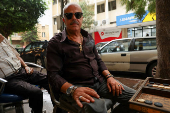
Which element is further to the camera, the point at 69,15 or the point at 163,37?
the point at 163,37

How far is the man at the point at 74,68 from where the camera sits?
4.29ft

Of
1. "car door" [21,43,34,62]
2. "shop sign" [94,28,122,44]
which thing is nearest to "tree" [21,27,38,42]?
"shop sign" [94,28,122,44]

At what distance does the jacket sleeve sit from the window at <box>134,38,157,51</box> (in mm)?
4466

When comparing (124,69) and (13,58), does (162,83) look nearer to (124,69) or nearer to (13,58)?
(13,58)

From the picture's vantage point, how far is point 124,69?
17.7 ft

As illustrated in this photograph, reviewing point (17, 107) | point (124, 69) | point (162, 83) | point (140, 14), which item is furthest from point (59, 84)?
point (140, 14)

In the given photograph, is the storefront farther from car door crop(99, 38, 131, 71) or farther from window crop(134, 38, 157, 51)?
window crop(134, 38, 157, 51)

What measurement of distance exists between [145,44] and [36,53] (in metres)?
6.49

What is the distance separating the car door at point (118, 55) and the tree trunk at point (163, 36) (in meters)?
2.13

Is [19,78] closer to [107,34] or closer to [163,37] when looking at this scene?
[163,37]

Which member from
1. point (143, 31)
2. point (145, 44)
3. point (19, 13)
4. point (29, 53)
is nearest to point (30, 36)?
point (19, 13)

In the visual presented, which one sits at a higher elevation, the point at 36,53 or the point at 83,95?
the point at 36,53

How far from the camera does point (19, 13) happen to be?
11617mm

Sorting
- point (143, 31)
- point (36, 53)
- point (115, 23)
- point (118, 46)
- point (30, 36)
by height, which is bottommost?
point (36, 53)
